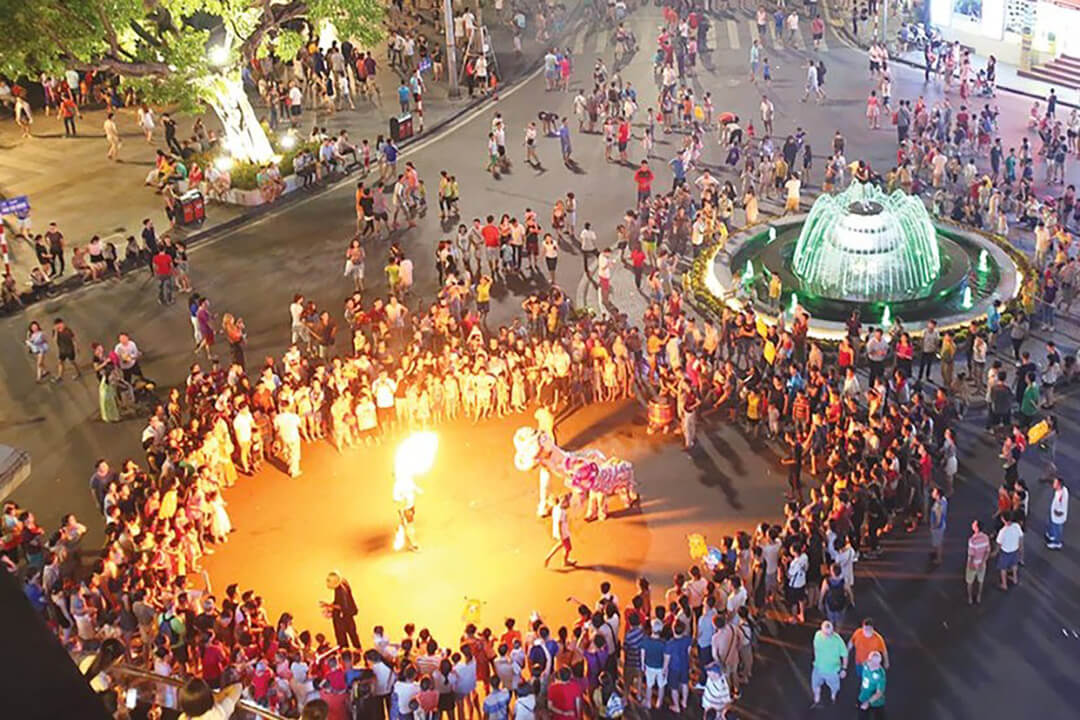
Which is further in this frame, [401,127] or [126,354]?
[401,127]

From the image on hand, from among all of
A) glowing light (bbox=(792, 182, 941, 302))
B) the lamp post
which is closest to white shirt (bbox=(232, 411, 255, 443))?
glowing light (bbox=(792, 182, 941, 302))

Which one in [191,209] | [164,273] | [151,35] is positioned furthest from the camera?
[191,209]

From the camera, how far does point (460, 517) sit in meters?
22.6

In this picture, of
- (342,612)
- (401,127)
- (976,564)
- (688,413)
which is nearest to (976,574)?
(976,564)

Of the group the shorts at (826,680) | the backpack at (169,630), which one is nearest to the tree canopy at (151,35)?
the backpack at (169,630)

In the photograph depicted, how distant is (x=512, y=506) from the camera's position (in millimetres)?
22781

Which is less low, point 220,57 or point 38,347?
point 220,57

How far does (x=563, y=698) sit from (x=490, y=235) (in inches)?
646

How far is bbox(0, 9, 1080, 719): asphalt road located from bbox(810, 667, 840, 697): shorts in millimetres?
331

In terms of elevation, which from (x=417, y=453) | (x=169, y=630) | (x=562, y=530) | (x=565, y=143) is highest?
(x=565, y=143)

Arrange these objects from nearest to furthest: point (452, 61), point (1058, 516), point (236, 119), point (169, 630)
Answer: point (169, 630) < point (1058, 516) < point (236, 119) < point (452, 61)

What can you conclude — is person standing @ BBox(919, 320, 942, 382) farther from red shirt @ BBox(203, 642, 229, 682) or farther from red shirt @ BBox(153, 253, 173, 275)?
red shirt @ BBox(153, 253, 173, 275)

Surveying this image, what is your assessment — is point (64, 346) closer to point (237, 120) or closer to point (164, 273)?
point (164, 273)

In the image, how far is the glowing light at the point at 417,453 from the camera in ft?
73.0
